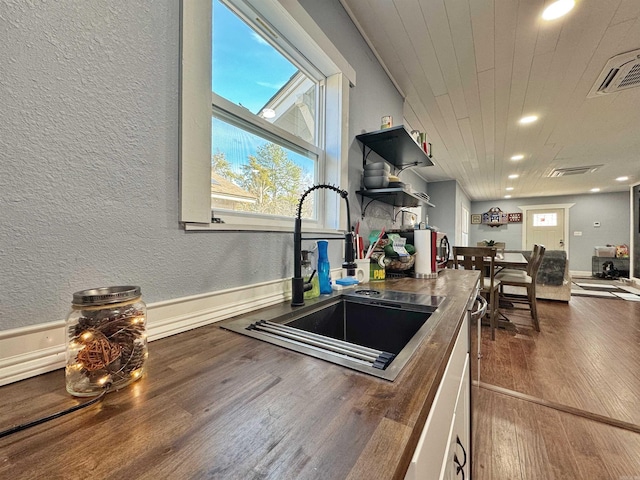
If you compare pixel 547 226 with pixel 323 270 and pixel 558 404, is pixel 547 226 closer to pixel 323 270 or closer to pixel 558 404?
pixel 558 404

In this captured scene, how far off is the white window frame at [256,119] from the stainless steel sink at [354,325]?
349 millimetres

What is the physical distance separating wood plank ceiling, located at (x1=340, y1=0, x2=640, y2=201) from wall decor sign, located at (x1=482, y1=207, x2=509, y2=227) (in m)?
4.67

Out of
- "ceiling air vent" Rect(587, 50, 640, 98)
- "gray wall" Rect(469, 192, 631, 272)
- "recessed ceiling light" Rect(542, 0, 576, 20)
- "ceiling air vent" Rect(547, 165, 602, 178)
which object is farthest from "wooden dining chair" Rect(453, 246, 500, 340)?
"gray wall" Rect(469, 192, 631, 272)

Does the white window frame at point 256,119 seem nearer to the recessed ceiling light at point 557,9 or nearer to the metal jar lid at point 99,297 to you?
the metal jar lid at point 99,297

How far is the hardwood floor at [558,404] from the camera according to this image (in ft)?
4.01

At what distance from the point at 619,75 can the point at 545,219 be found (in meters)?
7.78

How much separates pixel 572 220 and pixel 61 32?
36.3ft

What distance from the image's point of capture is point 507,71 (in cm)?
215

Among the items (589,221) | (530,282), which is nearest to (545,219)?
(589,221)

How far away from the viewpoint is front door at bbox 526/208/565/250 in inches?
325

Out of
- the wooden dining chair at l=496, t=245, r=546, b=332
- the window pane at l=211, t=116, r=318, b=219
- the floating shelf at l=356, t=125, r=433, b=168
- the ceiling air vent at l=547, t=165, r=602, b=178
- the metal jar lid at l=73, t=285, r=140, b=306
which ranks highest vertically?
the ceiling air vent at l=547, t=165, r=602, b=178

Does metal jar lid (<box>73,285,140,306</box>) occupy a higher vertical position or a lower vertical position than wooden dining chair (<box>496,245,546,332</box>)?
higher

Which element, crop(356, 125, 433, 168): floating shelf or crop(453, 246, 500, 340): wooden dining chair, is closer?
crop(356, 125, 433, 168): floating shelf

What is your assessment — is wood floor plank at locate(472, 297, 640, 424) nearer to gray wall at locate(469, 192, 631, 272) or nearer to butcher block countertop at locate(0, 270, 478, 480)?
butcher block countertop at locate(0, 270, 478, 480)
